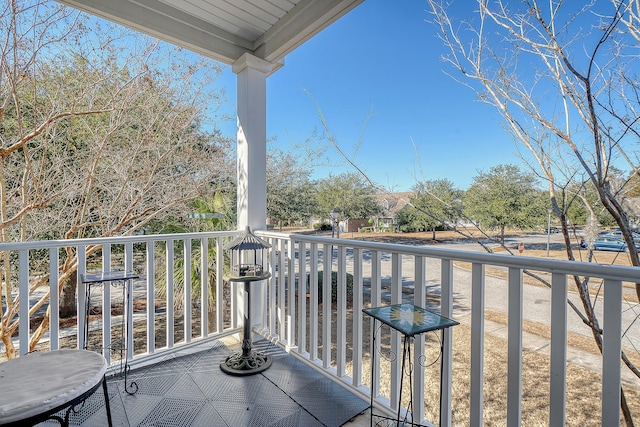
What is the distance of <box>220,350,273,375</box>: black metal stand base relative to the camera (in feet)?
7.60

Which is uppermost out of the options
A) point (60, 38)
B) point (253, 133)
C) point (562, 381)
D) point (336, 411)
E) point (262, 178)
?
point (60, 38)

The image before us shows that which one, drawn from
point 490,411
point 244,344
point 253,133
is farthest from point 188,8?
point 490,411

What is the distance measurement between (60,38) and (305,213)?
3.95m

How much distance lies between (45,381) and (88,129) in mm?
3766

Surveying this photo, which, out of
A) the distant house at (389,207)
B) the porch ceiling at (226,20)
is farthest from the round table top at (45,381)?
the distant house at (389,207)

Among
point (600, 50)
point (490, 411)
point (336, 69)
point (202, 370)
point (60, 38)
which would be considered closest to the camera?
point (600, 50)

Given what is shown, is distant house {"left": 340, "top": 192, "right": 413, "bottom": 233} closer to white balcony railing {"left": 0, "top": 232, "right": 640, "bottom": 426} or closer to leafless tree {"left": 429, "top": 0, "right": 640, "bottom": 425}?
white balcony railing {"left": 0, "top": 232, "right": 640, "bottom": 426}

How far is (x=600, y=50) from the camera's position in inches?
86.5

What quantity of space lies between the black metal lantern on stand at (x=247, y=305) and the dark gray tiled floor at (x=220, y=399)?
6cm

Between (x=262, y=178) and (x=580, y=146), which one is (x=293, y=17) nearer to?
(x=262, y=178)

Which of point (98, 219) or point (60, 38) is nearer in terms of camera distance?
point (60, 38)

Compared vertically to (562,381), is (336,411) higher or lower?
lower

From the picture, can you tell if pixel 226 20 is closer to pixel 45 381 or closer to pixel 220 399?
pixel 45 381

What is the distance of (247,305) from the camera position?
2.39 meters
